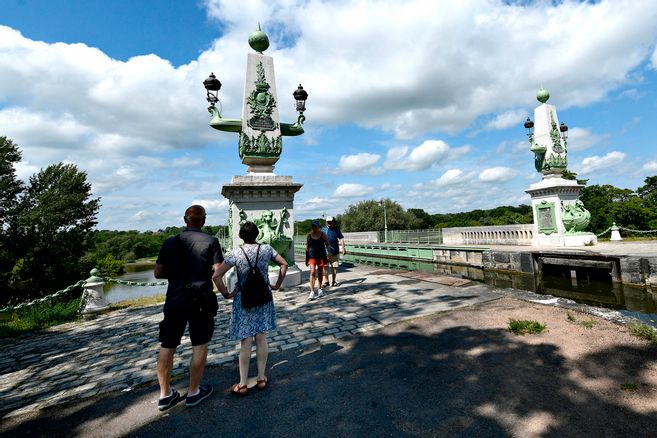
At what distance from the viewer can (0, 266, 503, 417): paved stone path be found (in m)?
3.57

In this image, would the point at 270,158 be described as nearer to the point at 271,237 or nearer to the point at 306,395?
the point at 271,237

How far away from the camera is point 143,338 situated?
16.7 ft

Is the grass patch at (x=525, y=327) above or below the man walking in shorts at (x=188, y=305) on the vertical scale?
below

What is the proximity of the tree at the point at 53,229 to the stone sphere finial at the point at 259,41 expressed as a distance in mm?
25750

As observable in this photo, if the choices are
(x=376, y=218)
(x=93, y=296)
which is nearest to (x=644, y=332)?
(x=93, y=296)

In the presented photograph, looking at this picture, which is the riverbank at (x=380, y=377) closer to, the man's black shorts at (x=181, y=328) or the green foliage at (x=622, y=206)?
the man's black shorts at (x=181, y=328)

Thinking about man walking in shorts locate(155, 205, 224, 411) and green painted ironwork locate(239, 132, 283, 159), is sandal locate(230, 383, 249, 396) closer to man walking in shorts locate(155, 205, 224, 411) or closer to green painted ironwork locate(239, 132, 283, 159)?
man walking in shorts locate(155, 205, 224, 411)

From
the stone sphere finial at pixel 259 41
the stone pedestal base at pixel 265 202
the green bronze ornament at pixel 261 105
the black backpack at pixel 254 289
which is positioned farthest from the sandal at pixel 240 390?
the stone sphere finial at pixel 259 41

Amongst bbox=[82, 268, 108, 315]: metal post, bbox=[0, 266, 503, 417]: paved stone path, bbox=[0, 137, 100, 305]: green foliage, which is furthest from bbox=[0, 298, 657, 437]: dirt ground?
bbox=[0, 137, 100, 305]: green foliage

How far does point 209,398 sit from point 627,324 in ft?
17.8

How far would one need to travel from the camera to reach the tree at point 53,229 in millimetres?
22906

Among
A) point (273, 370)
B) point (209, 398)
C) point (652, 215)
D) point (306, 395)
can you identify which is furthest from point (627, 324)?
point (652, 215)

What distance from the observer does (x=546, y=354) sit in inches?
134

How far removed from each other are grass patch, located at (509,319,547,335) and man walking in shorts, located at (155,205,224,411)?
4.05 meters
